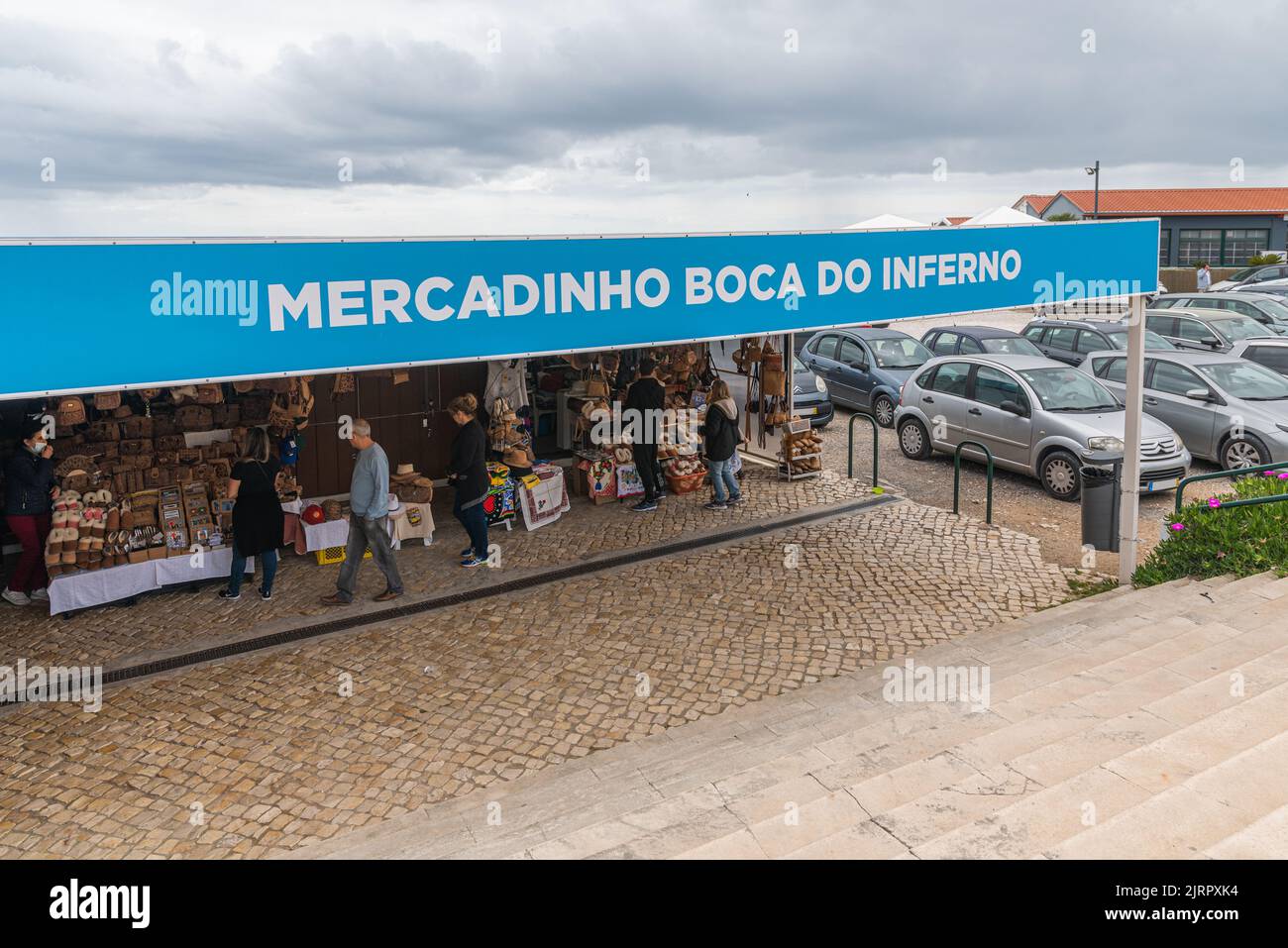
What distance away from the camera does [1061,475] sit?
12578 mm

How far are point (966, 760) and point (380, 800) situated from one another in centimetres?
332

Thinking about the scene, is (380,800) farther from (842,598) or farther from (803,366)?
(803,366)

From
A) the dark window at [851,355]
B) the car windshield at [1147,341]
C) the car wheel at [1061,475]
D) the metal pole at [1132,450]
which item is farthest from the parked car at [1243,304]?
the metal pole at [1132,450]

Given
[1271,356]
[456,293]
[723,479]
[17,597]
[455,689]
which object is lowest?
[455,689]

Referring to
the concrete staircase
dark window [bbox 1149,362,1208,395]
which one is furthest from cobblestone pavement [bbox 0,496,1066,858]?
dark window [bbox 1149,362,1208,395]

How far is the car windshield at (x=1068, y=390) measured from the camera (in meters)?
13.1

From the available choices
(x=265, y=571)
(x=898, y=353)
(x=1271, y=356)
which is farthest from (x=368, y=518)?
(x=1271, y=356)

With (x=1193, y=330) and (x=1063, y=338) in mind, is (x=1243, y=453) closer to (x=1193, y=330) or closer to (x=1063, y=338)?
(x=1063, y=338)

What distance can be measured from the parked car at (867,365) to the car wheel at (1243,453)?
5049 mm

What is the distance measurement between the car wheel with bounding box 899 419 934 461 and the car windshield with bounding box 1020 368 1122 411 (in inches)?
70.3

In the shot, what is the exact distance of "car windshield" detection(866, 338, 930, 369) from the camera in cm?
1814

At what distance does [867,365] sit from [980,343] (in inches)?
97.3
